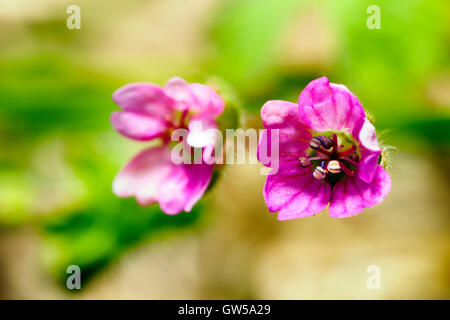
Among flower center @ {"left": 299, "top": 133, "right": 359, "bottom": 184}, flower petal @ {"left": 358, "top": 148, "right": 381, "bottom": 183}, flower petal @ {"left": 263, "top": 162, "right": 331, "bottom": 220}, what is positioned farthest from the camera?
flower center @ {"left": 299, "top": 133, "right": 359, "bottom": 184}

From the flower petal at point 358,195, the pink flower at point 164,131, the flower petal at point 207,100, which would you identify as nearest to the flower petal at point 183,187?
the pink flower at point 164,131

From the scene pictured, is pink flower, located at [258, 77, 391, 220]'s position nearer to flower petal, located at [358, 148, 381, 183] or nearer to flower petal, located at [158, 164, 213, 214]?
flower petal, located at [358, 148, 381, 183]

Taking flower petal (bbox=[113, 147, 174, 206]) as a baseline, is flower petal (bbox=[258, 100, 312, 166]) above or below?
above

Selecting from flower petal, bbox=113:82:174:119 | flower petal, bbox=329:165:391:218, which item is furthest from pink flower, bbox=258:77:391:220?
flower petal, bbox=113:82:174:119
